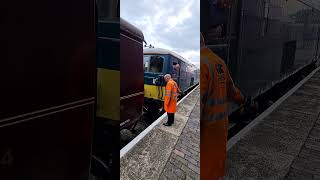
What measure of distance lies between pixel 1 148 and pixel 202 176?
218 centimetres

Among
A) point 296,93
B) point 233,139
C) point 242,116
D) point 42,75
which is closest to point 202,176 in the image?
point 42,75

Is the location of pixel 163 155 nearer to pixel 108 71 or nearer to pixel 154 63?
pixel 108 71

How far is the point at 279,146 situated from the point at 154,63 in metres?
8.78

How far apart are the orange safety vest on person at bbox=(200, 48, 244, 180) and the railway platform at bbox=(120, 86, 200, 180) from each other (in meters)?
2.11

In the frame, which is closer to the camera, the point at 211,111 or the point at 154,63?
the point at 211,111

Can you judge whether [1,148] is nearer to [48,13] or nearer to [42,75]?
[42,75]

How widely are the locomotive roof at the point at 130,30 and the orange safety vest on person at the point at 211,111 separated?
10.4ft

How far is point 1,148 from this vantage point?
1250mm

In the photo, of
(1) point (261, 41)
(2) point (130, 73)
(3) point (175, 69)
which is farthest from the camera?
(3) point (175, 69)

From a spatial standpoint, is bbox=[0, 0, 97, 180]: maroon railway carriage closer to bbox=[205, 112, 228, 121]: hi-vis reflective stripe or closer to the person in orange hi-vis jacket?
bbox=[205, 112, 228, 121]: hi-vis reflective stripe

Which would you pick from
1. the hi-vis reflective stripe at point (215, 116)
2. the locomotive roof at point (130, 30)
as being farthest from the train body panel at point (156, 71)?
the hi-vis reflective stripe at point (215, 116)

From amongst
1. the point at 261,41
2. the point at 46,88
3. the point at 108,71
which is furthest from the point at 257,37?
the point at 46,88

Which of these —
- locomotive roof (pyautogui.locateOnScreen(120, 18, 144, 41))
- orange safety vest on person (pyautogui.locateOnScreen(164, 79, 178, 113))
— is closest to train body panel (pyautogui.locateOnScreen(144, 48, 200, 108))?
orange safety vest on person (pyautogui.locateOnScreen(164, 79, 178, 113))

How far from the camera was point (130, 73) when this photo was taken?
20.6ft
